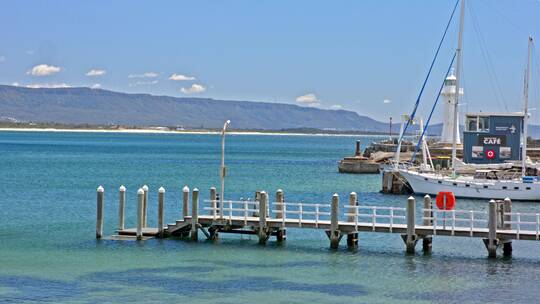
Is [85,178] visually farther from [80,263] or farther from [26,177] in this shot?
[80,263]

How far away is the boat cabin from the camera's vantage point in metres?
80.9

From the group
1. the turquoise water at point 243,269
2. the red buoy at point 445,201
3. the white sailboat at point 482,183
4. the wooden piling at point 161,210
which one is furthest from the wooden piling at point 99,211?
the white sailboat at point 482,183

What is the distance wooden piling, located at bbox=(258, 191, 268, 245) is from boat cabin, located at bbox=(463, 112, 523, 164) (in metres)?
45.6

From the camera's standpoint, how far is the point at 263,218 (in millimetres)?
38875

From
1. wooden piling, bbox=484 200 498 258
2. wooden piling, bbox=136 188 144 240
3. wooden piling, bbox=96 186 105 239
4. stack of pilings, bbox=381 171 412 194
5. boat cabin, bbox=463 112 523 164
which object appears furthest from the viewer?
boat cabin, bbox=463 112 523 164

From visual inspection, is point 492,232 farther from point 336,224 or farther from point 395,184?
point 395,184

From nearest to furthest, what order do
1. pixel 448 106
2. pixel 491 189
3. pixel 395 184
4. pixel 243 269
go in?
1. pixel 243 269
2. pixel 491 189
3. pixel 395 184
4. pixel 448 106

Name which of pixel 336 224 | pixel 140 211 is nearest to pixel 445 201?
pixel 336 224

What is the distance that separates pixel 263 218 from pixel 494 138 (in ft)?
154

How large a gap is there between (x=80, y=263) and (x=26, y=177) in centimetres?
5635

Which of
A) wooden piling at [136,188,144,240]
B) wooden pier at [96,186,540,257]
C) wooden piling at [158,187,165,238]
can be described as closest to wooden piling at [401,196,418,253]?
wooden pier at [96,186,540,257]

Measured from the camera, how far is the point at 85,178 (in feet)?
292

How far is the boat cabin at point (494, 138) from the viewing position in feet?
266

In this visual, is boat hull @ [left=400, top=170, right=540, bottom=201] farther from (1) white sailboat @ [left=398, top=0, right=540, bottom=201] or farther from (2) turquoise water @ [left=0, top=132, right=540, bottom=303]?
(2) turquoise water @ [left=0, top=132, right=540, bottom=303]
